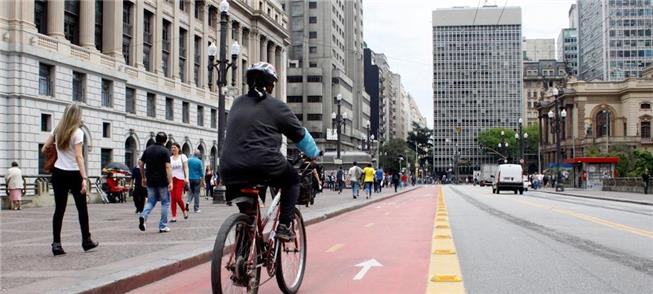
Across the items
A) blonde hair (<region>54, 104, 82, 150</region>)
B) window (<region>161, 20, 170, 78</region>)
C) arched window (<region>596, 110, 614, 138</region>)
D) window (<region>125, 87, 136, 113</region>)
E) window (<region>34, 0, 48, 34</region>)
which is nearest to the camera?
blonde hair (<region>54, 104, 82, 150</region>)

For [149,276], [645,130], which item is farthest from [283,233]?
[645,130]

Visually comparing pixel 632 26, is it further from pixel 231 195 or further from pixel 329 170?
pixel 231 195

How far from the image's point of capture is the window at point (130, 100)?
Result: 143 feet

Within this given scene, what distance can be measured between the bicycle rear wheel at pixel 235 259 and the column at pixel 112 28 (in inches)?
1569

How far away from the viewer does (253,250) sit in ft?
16.4

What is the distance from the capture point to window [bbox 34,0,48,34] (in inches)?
1432

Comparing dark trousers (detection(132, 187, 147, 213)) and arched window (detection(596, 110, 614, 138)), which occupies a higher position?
arched window (detection(596, 110, 614, 138))

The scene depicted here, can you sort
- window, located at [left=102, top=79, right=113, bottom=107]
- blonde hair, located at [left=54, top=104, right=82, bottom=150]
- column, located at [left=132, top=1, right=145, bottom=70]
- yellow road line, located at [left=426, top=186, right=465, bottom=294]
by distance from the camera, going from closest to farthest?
yellow road line, located at [left=426, top=186, right=465, bottom=294]
blonde hair, located at [left=54, top=104, right=82, bottom=150]
window, located at [left=102, top=79, right=113, bottom=107]
column, located at [left=132, top=1, right=145, bottom=70]

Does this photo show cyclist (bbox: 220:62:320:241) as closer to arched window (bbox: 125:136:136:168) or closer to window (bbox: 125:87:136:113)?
arched window (bbox: 125:136:136:168)

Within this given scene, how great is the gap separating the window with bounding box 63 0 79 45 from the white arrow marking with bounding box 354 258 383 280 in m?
36.1

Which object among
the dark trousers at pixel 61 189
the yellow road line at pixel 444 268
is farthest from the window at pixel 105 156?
the dark trousers at pixel 61 189

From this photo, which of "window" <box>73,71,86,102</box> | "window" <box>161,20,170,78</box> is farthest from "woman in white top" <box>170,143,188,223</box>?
"window" <box>161,20,170,78</box>

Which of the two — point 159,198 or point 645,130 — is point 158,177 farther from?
point 645,130

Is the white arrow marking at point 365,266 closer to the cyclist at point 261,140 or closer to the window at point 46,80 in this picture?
the cyclist at point 261,140
